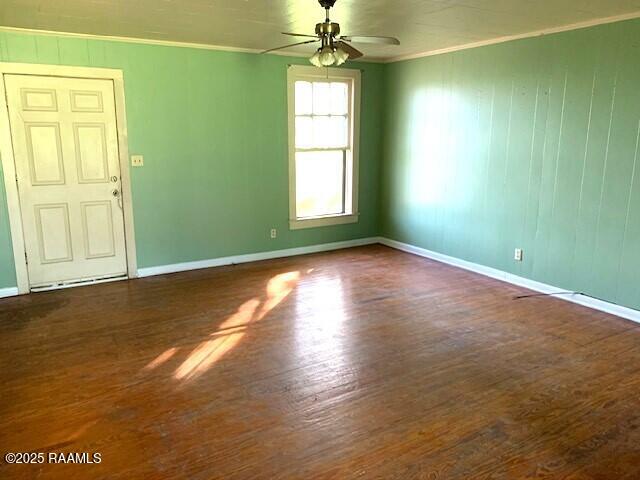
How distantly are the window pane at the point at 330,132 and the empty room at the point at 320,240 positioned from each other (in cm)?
4

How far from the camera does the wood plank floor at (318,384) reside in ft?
7.53

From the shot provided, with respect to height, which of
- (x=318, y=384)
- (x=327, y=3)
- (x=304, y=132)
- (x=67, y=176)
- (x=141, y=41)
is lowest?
(x=318, y=384)

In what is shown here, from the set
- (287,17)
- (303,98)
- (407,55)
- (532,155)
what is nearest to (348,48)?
(287,17)

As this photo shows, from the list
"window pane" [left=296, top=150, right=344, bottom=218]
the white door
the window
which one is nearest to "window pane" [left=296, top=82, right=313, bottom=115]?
the window

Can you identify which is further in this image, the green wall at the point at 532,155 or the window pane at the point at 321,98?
the window pane at the point at 321,98

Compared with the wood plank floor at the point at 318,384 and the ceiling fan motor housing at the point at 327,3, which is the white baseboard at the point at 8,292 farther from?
the ceiling fan motor housing at the point at 327,3

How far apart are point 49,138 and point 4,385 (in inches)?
100

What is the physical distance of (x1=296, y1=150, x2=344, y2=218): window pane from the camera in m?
6.13

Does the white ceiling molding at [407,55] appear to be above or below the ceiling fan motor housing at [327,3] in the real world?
above

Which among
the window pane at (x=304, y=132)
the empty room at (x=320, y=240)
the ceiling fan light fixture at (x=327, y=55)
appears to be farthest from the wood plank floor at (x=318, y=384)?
the window pane at (x=304, y=132)

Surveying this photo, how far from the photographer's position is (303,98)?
5.91m

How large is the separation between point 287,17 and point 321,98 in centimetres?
231

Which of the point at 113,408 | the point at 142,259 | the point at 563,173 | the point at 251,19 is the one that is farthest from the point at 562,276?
the point at 142,259

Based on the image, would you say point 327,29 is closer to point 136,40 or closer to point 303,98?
point 136,40
